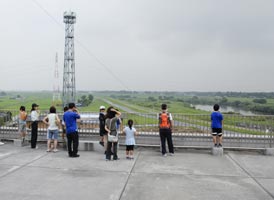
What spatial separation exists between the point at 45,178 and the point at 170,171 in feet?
10.2

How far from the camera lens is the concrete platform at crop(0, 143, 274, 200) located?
17.1ft

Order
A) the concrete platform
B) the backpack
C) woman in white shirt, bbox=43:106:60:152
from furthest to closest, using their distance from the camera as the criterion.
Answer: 1. woman in white shirt, bbox=43:106:60:152
2. the backpack
3. the concrete platform

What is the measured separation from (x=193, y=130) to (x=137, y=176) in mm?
3647

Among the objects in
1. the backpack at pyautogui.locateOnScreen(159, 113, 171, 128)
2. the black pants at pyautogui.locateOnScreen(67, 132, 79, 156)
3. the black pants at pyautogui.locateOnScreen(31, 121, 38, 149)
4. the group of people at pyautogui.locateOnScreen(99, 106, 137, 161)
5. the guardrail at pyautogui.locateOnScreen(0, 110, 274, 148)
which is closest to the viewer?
the group of people at pyautogui.locateOnScreen(99, 106, 137, 161)

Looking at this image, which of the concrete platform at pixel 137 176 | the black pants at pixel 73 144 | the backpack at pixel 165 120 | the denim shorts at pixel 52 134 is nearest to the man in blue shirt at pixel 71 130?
the black pants at pixel 73 144

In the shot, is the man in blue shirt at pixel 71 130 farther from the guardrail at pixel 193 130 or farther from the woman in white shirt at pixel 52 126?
the guardrail at pixel 193 130

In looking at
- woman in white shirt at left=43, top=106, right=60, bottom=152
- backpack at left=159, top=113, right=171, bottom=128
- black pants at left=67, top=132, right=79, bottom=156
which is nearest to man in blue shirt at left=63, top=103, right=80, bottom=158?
black pants at left=67, top=132, right=79, bottom=156

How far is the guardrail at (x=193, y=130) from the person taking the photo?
9.02 metres

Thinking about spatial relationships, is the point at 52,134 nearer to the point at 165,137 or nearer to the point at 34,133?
the point at 34,133

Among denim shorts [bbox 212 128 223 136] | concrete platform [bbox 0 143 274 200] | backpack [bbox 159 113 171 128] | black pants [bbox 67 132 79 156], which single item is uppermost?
backpack [bbox 159 113 171 128]

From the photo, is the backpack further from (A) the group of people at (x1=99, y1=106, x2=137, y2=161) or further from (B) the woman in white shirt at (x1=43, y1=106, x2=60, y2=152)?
(B) the woman in white shirt at (x1=43, y1=106, x2=60, y2=152)

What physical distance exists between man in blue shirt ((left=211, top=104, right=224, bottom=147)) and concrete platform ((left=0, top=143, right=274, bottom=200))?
549mm

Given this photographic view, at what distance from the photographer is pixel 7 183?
5793 mm

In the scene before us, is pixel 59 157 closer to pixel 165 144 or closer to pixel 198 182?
pixel 165 144
